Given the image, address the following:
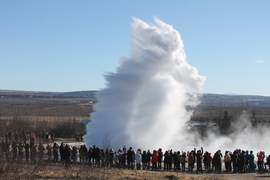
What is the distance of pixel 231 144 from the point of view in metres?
37.9

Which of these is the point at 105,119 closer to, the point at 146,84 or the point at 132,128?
the point at 132,128

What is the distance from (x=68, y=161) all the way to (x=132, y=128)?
6494 millimetres

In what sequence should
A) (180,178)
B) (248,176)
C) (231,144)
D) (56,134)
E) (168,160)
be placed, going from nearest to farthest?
(180,178), (248,176), (168,160), (231,144), (56,134)

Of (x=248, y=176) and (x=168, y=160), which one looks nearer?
(x=248, y=176)

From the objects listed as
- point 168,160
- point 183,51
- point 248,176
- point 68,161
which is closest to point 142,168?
point 168,160

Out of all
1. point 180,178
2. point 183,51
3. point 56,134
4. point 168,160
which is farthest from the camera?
point 56,134

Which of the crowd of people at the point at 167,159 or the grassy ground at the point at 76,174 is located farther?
→ the crowd of people at the point at 167,159

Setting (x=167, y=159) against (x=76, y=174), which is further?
(x=167, y=159)

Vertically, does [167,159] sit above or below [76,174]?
above

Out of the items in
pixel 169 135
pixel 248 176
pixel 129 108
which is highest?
pixel 129 108

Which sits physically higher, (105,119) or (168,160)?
(105,119)

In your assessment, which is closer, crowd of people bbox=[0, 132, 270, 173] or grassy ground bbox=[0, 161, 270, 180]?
grassy ground bbox=[0, 161, 270, 180]

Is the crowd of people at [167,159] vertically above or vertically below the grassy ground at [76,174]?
above

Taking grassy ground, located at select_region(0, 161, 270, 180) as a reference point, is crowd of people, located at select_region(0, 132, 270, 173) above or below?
above
